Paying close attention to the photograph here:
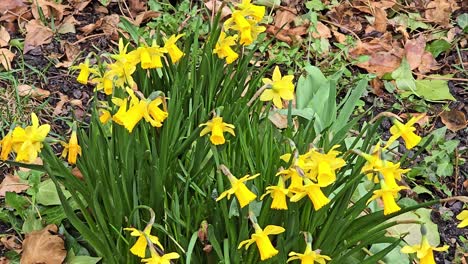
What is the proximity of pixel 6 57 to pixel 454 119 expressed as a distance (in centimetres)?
210

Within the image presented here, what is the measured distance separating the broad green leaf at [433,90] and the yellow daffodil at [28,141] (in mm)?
2025

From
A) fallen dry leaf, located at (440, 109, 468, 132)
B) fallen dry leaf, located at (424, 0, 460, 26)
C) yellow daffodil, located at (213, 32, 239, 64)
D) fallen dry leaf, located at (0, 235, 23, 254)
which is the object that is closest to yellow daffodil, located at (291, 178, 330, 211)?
yellow daffodil, located at (213, 32, 239, 64)

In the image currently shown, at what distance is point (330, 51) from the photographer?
3387 millimetres

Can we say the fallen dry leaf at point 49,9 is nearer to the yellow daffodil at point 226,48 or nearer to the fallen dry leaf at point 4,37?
the fallen dry leaf at point 4,37

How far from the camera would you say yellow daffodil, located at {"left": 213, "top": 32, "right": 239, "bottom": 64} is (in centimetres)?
212

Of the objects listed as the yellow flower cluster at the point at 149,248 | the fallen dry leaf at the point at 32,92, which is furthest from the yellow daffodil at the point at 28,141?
the fallen dry leaf at the point at 32,92

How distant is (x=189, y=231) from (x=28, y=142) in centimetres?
55

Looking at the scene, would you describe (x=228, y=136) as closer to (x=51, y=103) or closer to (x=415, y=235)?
(x=415, y=235)

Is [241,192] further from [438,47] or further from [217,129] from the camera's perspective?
[438,47]

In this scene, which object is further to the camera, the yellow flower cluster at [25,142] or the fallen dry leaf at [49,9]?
the fallen dry leaf at [49,9]

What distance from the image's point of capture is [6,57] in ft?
10.0

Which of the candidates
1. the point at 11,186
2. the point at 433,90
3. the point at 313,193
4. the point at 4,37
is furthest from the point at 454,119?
the point at 4,37

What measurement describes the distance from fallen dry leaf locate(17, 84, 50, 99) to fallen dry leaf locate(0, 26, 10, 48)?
35 cm

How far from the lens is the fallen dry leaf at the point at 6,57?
303 centimetres
